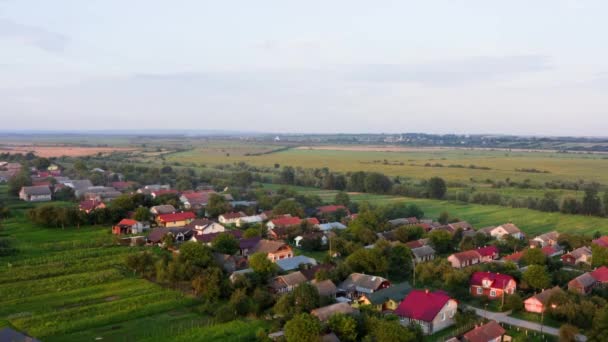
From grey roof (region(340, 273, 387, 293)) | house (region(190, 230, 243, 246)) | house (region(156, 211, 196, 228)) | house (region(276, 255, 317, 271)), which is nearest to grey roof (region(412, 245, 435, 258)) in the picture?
house (region(276, 255, 317, 271))

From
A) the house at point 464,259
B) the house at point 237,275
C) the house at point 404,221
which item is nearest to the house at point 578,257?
the house at point 464,259

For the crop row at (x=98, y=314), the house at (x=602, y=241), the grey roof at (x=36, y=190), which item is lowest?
the crop row at (x=98, y=314)

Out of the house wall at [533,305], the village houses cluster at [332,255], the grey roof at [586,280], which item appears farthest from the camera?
the grey roof at [586,280]

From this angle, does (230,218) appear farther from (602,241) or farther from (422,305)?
(602,241)

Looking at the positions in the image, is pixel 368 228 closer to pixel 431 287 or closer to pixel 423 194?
pixel 431 287

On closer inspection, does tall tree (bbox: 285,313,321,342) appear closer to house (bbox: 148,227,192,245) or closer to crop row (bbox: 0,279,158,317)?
crop row (bbox: 0,279,158,317)

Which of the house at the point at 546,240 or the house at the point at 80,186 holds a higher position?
the house at the point at 80,186

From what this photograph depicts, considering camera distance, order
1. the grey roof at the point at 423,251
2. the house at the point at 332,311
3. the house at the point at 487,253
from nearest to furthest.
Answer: the house at the point at 332,311, the grey roof at the point at 423,251, the house at the point at 487,253

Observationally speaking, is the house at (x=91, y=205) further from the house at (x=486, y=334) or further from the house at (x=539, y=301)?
the house at (x=539, y=301)
